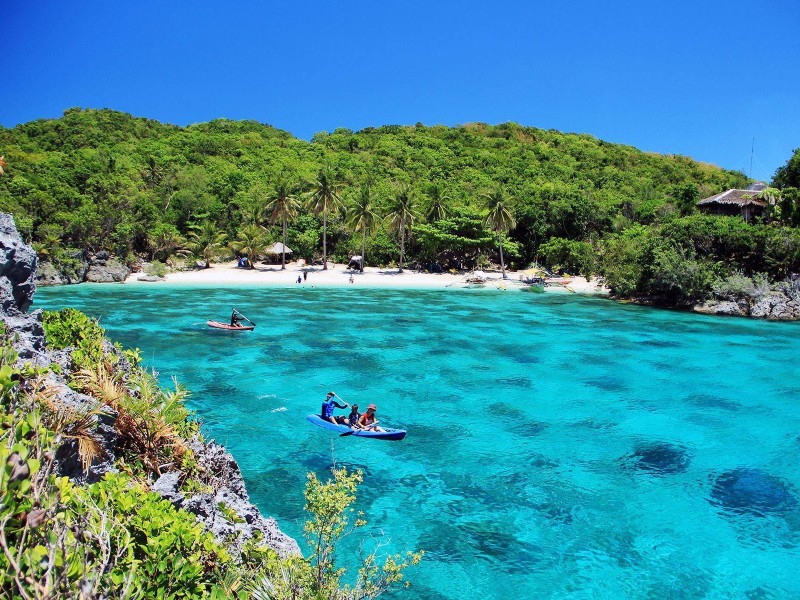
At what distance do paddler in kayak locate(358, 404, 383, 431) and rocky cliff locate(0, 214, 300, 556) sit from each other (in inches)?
222

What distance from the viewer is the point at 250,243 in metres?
58.4

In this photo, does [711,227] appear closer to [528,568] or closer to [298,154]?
[528,568]

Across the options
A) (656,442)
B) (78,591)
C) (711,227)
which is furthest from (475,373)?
(711,227)

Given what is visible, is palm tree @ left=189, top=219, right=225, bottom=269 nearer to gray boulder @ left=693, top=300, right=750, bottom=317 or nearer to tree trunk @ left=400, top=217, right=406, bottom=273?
tree trunk @ left=400, top=217, right=406, bottom=273

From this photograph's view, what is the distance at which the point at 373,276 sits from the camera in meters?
56.7

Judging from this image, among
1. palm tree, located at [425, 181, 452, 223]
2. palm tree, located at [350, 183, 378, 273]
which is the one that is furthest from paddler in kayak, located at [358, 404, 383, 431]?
palm tree, located at [425, 181, 452, 223]

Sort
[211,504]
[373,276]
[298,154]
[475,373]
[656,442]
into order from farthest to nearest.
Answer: [298,154] < [373,276] < [475,373] < [656,442] < [211,504]

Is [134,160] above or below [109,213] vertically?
above

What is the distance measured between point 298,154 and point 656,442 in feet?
263

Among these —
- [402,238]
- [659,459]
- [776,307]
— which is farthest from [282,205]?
[659,459]

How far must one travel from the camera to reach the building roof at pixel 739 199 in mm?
45562

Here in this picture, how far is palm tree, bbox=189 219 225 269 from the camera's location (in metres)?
57.5

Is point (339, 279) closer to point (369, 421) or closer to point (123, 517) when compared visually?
point (369, 421)

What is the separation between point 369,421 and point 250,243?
4706 cm
